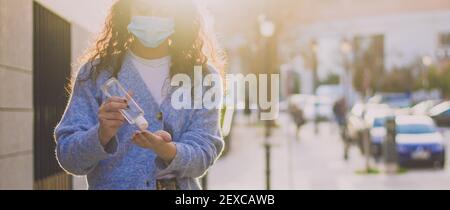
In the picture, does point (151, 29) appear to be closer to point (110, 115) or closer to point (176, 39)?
point (176, 39)

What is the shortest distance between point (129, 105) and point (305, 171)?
13086 mm

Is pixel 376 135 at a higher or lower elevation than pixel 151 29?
higher

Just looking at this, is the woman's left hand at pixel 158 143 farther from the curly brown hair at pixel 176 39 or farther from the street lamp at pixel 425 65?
the street lamp at pixel 425 65

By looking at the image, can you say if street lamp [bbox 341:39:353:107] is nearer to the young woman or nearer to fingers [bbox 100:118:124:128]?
the young woman

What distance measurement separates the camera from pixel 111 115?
6.93 feet

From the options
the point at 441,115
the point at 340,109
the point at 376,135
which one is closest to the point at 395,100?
the point at 441,115

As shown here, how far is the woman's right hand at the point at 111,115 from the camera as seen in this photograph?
2098 mm

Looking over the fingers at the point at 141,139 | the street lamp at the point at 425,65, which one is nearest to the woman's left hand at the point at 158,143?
the fingers at the point at 141,139

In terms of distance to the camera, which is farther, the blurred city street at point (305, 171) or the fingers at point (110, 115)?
the blurred city street at point (305, 171)

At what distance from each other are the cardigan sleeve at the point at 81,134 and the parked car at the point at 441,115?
2874cm

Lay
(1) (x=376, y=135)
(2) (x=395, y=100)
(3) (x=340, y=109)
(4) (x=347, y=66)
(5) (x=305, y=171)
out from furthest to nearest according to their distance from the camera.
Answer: (4) (x=347, y=66)
(2) (x=395, y=100)
(3) (x=340, y=109)
(1) (x=376, y=135)
(5) (x=305, y=171)
